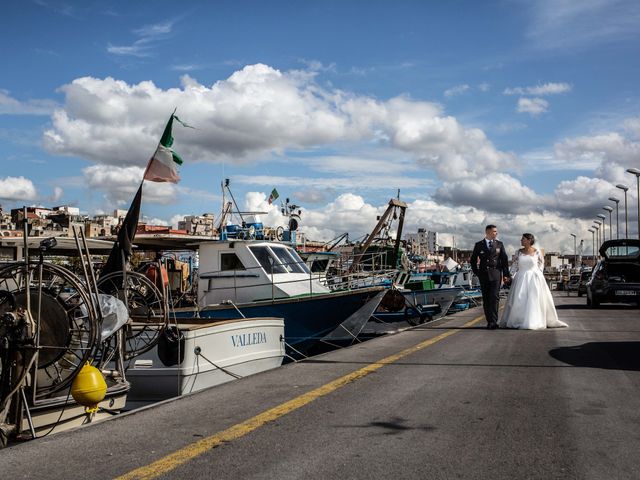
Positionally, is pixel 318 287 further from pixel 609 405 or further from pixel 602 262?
pixel 609 405

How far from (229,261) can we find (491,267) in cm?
667

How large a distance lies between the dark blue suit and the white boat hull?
4833mm

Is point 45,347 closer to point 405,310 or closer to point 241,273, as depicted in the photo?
point 241,273

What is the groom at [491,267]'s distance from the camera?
42.9 ft

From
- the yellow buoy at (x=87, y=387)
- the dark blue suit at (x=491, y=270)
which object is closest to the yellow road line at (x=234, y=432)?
the yellow buoy at (x=87, y=387)

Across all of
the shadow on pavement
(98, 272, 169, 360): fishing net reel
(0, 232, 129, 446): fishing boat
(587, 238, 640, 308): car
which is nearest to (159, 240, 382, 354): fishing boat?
(98, 272, 169, 360): fishing net reel

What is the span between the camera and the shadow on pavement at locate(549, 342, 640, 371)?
785cm

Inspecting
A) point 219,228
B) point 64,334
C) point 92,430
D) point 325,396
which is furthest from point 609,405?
point 219,228

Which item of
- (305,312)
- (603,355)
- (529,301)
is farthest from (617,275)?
(603,355)

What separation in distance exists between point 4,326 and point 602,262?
1989 cm

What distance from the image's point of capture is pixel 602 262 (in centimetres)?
2170

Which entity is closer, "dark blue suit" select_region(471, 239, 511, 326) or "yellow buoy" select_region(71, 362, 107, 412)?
"yellow buoy" select_region(71, 362, 107, 412)

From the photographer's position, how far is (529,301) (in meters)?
12.7

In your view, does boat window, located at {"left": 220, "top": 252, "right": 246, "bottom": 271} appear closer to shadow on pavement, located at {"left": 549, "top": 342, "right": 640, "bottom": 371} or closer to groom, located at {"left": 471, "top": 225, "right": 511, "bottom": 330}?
groom, located at {"left": 471, "top": 225, "right": 511, "bottom": 330}
